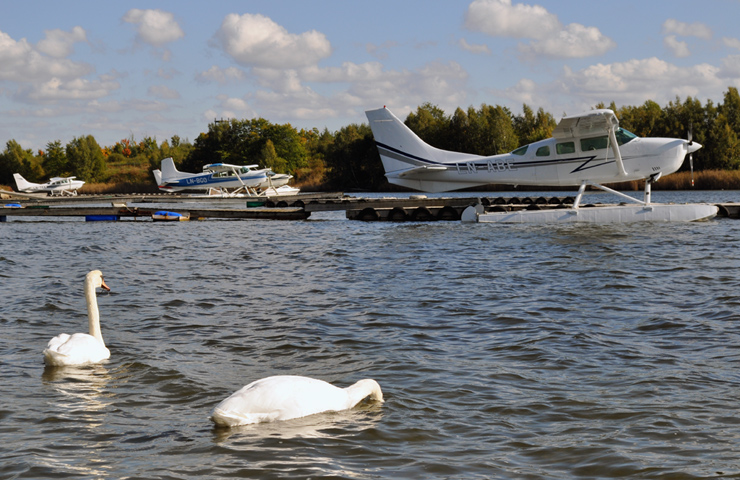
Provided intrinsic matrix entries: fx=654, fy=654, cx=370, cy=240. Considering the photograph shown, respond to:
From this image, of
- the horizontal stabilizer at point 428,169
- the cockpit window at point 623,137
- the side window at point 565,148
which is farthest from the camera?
the horizontal stabilizer at point 428,169

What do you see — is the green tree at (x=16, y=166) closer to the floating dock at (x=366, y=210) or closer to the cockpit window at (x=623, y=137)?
the floating dock at (x=366, y=210)

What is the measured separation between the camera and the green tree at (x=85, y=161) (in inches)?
4021

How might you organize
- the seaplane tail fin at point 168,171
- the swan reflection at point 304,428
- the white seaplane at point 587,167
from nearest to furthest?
the swan reflection at point 304,428 → the white seaplane at point 587,167 → the seaplane tail fin at point 168,171

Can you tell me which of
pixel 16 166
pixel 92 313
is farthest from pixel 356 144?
pixel 92 313

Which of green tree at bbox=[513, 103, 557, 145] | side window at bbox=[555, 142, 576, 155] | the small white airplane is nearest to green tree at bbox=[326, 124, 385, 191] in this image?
green tree at bbox=[513, 103, 557, 145]

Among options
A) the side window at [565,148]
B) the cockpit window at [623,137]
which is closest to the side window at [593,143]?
the side window at [565,148]

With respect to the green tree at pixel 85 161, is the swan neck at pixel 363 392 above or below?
below

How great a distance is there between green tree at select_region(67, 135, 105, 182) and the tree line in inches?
5.8

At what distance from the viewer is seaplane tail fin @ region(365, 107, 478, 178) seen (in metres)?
21.6

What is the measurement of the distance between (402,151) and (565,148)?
5.90 meters

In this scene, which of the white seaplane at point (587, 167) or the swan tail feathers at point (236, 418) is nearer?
A: the swan tail feathers at point (236, 418)

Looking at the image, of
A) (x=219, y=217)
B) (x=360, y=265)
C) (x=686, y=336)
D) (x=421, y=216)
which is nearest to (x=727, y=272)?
(x=686, y=336)

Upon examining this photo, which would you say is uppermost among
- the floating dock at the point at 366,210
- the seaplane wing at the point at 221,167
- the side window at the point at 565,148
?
the seaplane wing at the point at 221,167

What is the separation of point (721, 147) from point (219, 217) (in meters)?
49.3
